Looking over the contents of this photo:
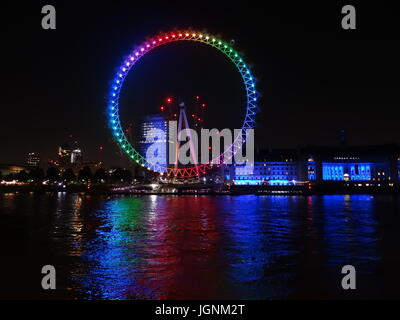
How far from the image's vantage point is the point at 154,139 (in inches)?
2518

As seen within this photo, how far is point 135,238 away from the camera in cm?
1400

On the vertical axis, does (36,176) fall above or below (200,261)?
above

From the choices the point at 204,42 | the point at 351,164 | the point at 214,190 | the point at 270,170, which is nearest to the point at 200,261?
the point at 204,42

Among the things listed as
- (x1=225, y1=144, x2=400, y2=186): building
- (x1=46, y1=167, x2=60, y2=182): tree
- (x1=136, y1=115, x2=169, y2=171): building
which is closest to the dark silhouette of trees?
(x1=46, y1=167, x2=60, y2=182): tree

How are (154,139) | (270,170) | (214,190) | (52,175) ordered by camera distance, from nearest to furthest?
(154,139) < (214,190) < (52,175) < (270,170)

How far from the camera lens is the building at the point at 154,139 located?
7069 cm
